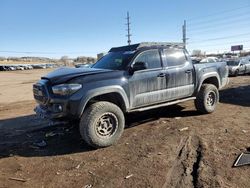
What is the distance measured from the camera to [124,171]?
15.7 ft

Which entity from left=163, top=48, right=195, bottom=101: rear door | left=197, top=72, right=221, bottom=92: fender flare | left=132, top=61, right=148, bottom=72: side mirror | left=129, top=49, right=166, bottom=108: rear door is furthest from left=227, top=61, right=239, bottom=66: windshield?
left=132, top=61, right=148, bottom=72: side mirror

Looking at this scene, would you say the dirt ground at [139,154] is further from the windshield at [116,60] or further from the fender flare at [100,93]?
the windshield at [116,60]

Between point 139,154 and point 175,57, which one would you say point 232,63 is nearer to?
point 175,57

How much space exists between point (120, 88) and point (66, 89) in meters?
1.19

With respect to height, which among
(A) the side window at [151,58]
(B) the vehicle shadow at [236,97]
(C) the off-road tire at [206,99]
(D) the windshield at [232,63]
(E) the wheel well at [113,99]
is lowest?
(B) the vehicle shadow at [236,97]

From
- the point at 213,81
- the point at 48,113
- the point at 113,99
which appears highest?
the point at 213,81

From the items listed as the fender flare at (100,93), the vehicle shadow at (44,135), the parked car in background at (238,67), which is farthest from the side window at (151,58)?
the parked car in background at (238,67)

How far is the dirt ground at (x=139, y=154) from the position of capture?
14.6 ft

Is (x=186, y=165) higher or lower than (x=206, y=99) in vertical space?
lower

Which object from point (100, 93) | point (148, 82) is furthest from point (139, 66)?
point (100, 93)

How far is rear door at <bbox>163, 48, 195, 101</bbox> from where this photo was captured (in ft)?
24.5

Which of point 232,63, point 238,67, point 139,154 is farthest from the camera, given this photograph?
point 232,63

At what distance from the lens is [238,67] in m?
25.4

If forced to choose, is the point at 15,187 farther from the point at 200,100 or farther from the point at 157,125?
the point at 200,100
